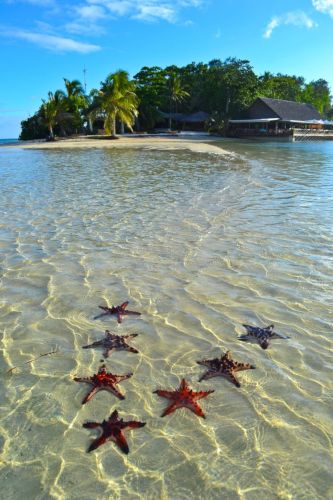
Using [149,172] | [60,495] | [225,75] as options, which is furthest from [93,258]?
[225,75]

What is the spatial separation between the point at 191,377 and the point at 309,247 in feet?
15.6

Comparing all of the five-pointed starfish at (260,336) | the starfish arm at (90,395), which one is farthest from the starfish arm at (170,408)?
the five-pointed starfish at (260,336)

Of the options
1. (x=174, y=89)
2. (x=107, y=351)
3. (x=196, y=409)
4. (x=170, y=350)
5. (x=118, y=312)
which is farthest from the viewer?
(x=174, y=89)

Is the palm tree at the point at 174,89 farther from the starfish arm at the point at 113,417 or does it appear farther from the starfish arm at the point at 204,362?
the starfish arm at the point at 113,417

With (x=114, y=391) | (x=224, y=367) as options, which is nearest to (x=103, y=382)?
(x=114, y=391)

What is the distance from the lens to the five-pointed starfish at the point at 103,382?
3505 mm

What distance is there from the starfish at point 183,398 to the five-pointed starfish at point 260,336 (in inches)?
44.0

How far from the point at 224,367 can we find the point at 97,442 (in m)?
1.44

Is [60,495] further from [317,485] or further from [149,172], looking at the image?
[149,172]

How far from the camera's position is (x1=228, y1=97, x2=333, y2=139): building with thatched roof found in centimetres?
5728

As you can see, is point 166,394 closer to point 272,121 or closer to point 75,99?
point 75,99

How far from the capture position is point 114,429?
3.02m

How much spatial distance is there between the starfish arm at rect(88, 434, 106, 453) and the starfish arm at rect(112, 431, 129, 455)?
86 millimetres

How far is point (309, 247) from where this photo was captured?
7504mm
